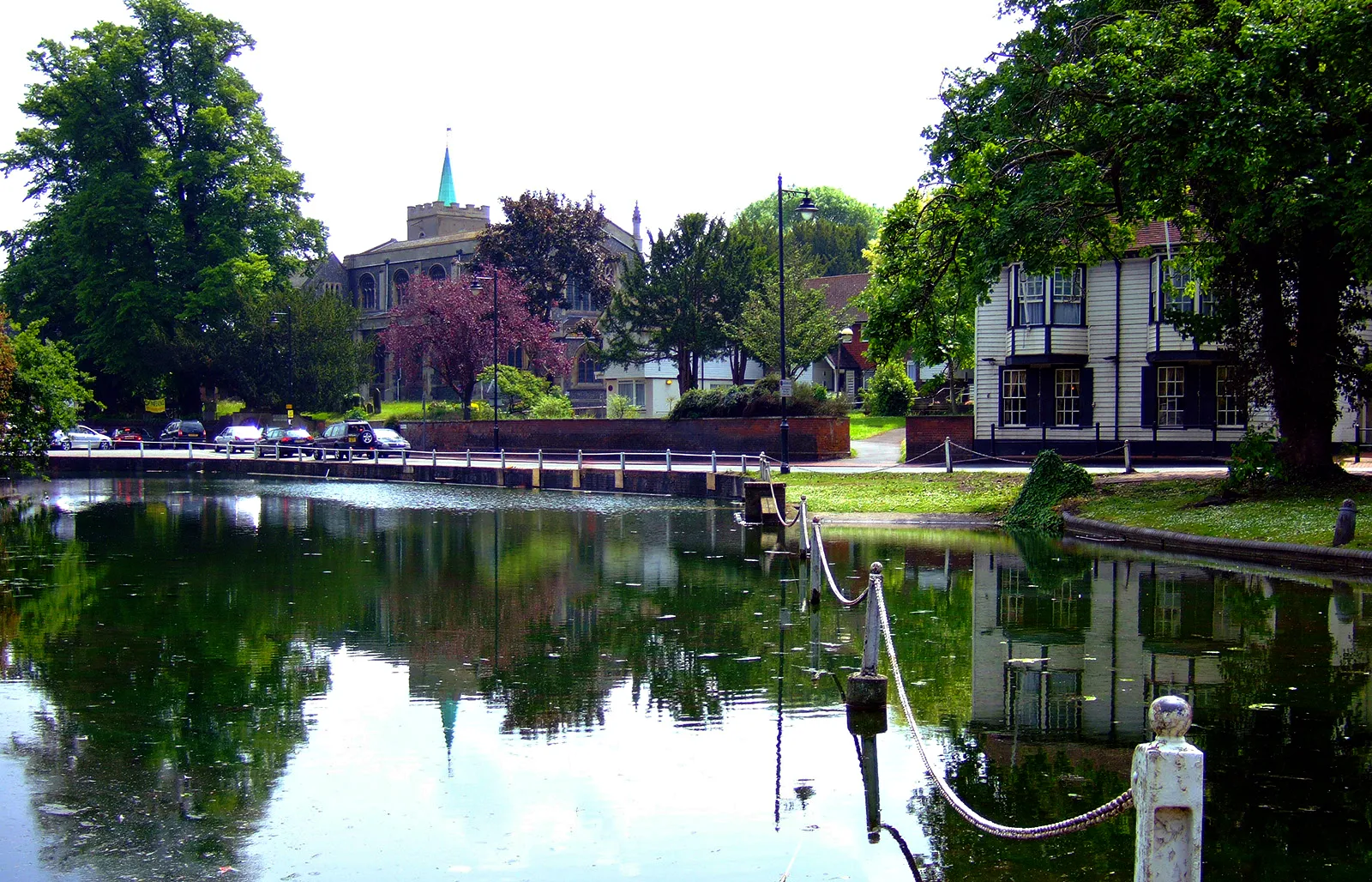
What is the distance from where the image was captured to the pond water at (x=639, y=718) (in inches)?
292

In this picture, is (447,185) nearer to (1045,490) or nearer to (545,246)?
(545,246)

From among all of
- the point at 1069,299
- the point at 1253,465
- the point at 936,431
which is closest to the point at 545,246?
the point at 936,431

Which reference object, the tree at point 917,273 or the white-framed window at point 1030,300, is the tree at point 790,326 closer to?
the white-framed window at point 1030,300

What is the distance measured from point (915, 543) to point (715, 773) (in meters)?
15.9

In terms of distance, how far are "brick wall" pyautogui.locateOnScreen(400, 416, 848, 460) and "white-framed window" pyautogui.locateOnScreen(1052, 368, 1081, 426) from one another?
25.0ft

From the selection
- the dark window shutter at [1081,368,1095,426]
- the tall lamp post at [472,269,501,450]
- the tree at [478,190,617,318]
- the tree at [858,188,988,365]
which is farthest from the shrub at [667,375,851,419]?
the tree at [478,190,617,318]

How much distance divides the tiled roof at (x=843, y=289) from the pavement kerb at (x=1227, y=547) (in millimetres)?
46568

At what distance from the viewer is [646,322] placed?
63406mm

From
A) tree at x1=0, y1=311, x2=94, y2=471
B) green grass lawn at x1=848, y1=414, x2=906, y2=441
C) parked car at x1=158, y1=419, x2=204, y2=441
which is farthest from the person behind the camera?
parked car at x1=158, y1=419, x2=204, y2=441

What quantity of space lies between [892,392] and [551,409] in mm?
15776

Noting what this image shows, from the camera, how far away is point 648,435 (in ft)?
172

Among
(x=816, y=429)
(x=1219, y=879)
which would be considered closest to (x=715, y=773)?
(x=1219, y=879)

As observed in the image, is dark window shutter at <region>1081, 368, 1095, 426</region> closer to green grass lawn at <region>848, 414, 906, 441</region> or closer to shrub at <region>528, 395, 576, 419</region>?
green grass lawn at <region>848, 414, 906, 441</region>

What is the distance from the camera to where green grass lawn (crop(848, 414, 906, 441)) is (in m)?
56.5
